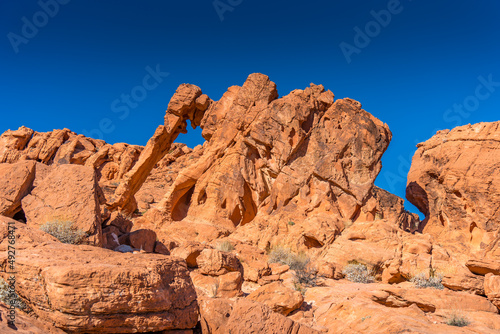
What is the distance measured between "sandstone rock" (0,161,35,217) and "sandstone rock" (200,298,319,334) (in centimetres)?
589

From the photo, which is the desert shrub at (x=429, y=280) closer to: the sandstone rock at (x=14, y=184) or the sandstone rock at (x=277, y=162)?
the sandstone rock at (x=277, y=162)

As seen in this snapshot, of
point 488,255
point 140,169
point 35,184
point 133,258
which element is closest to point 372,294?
point 133,258

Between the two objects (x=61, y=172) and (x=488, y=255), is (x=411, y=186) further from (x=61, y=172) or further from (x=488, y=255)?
(x=61, y=172)

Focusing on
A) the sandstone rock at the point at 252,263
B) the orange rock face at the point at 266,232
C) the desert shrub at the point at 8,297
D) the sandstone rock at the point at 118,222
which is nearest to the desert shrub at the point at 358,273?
the orange rock face at the point at 266,232

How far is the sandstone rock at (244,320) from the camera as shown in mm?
5918

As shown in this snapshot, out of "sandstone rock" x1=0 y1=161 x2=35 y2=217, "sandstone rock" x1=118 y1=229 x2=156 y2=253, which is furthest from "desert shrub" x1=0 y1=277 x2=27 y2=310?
"sandstone rock" x1=118 y1=229 x2=156 y2=253

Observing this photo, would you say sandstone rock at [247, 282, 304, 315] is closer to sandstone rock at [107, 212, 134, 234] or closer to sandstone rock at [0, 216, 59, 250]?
sandstone rock at [0, 216, 59, 250]

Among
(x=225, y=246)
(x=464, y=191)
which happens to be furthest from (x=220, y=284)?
(x=464, y=191)

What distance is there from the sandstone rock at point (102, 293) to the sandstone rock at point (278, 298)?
2661 mm

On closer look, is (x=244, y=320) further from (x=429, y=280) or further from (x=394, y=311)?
(x=429, y=280)

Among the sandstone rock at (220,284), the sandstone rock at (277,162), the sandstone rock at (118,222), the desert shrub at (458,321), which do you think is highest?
the sandstone rock at (277,162)

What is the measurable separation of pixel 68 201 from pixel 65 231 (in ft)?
3.55

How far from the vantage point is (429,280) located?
39.7 ft

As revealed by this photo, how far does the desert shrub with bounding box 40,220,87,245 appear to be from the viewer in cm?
819
